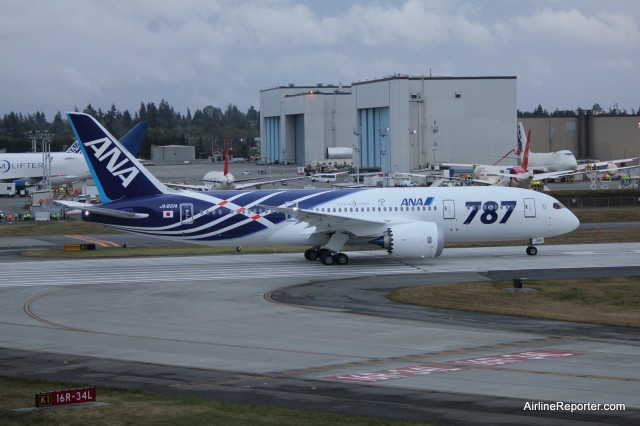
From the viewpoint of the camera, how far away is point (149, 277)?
136 feet

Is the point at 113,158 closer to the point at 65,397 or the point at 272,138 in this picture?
the point at 65,397

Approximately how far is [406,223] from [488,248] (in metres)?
8.52

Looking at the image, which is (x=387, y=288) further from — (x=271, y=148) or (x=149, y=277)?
(x=271, y=148)

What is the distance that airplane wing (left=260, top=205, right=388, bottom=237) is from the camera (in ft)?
145

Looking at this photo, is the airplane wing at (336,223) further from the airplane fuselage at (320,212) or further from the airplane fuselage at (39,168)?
the airplane fuselage at (39,168)

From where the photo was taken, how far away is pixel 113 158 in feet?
150

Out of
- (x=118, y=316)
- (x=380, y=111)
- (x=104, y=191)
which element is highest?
(x=380, y=111)

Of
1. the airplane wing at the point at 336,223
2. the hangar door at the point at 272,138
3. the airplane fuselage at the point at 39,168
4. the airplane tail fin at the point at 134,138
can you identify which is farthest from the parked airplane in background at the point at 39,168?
the airplane wing at the point at 336,223

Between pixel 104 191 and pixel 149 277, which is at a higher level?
pixel 104 191

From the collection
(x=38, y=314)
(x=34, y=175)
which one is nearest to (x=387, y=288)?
(x=38, y=314)

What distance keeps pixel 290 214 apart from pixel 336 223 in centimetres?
235

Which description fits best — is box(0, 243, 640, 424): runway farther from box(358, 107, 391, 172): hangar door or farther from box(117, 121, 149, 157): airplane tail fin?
box(358, 107, 391, 172): hangar door

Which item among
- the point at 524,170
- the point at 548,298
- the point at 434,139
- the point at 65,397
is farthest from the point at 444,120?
the point at 65,397

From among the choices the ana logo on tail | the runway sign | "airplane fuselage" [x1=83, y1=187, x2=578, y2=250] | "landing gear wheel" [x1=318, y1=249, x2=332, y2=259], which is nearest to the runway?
the runway sign
